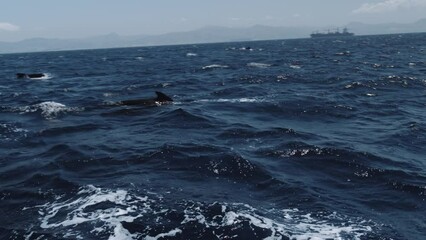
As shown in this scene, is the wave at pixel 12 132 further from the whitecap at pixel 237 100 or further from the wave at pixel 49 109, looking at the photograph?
the whitecap at pixel 237 100

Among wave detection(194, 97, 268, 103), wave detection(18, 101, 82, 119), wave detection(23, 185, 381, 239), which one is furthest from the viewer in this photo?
wave detection(194, 97, 268, 103)

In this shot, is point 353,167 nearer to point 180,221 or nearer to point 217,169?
point 217,169

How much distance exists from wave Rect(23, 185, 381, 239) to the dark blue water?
0.04 m

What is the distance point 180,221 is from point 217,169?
15.7ft

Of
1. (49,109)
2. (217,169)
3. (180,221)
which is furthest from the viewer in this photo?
(49,109)

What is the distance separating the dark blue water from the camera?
12148 mm

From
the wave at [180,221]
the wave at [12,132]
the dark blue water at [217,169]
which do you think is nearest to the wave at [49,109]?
the dark blue water at [217,169]

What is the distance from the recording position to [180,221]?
12.3 m

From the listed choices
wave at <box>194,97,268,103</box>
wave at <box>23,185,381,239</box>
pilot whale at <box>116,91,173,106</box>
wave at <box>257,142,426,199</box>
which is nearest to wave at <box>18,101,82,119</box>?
pilot whale at <box>116,91,173,106</box>

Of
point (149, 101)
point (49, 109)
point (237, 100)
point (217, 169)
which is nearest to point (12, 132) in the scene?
point (49, 109)

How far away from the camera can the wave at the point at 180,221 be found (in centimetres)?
1158

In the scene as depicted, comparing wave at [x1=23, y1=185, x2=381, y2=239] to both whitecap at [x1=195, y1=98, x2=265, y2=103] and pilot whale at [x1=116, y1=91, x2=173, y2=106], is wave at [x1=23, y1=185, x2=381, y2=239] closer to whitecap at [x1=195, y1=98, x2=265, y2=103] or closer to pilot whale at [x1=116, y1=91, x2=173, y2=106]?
pilot whale at [x1=116, y1=91, x2=173, y2=106]

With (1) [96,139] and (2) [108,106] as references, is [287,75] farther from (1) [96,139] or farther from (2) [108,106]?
(1) [96,139]

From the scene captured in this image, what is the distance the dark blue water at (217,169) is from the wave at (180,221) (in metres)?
0.04
